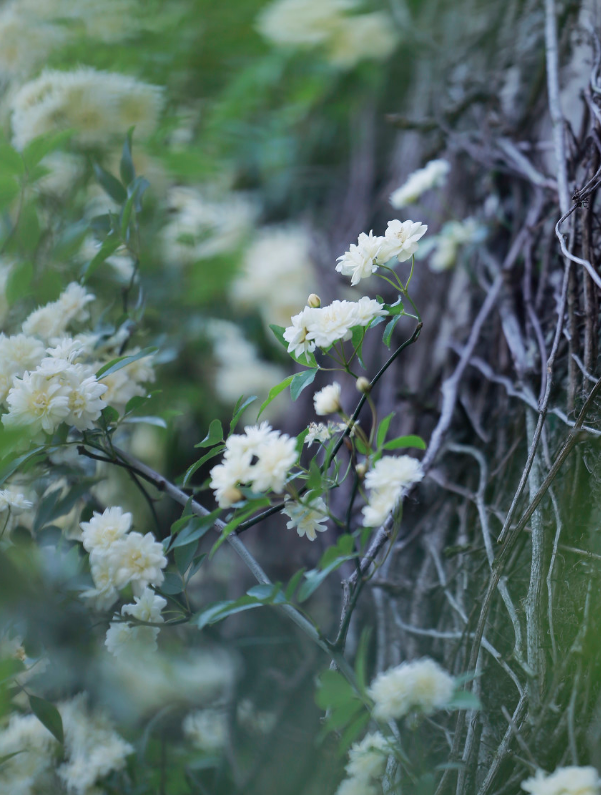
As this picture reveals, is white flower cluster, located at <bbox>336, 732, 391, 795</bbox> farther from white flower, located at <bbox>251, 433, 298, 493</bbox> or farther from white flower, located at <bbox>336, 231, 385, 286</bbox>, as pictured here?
white flower, located at <bbox>336, 231, 385, 286</bbox>

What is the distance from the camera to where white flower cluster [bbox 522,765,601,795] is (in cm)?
39

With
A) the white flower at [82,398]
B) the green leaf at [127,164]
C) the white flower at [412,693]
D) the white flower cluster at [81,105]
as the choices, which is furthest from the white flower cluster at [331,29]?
the white flower at [412,693]

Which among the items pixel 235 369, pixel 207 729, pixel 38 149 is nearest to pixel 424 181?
pixel 38 149

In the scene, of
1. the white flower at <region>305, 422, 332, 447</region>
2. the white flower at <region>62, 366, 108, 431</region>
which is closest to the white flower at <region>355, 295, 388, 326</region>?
the white flower at <region>305, 422, 332, 447</region>

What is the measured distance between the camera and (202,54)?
1431 mm

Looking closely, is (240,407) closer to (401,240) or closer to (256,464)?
(256,464)

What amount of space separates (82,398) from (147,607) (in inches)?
8.0

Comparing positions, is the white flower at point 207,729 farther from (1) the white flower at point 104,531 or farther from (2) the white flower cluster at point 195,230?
(2) the white flower cluster at point 195,230

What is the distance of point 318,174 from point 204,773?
1.49 m

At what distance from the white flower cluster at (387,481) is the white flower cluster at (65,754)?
0.55 meters

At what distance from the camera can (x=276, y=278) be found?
1417mm

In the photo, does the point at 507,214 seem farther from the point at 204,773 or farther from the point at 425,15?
the point at 204,773

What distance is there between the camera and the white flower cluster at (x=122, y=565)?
0.50 m

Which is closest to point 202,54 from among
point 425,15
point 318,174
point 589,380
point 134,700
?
point 318,174
